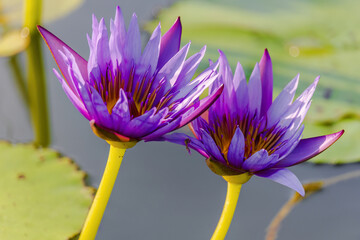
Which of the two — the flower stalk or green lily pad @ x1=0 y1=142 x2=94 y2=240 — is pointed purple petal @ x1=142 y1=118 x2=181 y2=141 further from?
green lily pad @ x1=0 y1=142 x2=94 y2=240

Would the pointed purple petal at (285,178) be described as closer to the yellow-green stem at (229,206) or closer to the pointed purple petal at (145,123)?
the yellow-green stem at (229,206)

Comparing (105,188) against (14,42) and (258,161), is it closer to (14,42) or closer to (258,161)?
(258,161)

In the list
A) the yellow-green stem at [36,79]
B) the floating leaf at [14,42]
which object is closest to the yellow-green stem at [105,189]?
the yellow-green stem at [36,79]

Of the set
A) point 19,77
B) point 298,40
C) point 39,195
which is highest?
point 298,40

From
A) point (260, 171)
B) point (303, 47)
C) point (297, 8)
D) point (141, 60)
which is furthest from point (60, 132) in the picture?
point (297, 8)

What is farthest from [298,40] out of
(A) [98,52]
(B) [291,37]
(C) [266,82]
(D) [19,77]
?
(A) [98,52]

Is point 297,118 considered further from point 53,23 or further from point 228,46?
point 53,23
